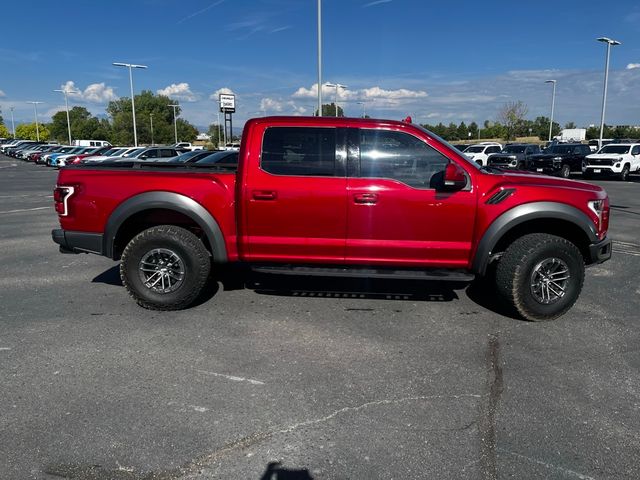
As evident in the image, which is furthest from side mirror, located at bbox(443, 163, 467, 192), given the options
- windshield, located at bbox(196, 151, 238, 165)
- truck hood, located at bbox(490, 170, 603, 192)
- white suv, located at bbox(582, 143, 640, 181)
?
white suv, located at bbox(582, 143, 640, 181)

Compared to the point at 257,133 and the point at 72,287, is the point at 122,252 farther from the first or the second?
the point at 257,133

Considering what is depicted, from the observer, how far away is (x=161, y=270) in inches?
200

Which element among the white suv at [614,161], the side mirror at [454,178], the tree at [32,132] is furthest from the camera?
the tree at [32,132]

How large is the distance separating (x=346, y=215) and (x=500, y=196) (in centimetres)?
144

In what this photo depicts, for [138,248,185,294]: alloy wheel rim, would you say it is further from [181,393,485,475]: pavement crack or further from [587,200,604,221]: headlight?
[587,200,604,221]: headlight

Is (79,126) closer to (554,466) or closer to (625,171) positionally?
(625,171)

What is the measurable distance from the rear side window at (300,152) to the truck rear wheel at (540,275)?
193 centimetres

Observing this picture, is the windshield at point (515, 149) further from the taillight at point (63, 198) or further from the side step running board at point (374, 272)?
the taillight at point (63, 198)

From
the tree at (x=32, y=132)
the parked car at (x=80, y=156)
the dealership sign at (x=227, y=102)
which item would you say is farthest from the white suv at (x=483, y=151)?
the tree at (x=32, y=132)

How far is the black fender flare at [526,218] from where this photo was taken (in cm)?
471

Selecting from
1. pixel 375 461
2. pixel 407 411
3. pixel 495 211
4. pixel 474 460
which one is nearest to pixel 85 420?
pixel 375 461

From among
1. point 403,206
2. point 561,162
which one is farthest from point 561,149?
point 403,206

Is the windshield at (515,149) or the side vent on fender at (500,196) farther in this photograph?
the windshield at (515,149)

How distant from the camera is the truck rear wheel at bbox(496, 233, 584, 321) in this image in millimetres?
4793
